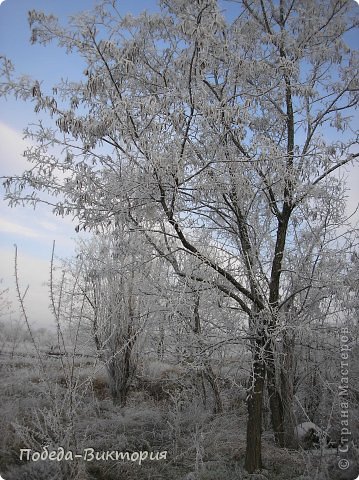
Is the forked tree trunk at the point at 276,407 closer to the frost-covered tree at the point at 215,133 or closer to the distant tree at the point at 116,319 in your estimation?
the frost-covered tree at the point at 215,133

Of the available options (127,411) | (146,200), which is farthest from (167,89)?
(127,411)

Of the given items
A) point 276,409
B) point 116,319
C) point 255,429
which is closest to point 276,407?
point 276,409

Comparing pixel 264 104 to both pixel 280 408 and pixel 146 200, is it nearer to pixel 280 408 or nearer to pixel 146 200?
pixel 146 200

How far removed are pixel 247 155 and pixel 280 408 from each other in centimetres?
285

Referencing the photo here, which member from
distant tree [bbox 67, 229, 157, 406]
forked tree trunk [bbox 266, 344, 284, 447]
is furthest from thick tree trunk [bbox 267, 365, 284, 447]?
distant tree [bbox 67, 229, 157, 406]

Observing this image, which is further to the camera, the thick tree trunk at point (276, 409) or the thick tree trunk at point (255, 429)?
the thick tree trunk at point (276, 409)

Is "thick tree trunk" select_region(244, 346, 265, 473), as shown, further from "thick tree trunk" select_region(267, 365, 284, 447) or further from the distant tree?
the distant tree

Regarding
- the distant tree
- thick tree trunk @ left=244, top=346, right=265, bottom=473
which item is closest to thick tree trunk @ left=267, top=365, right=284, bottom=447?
thick tree trunk @ left=244, top=346, right=265, bottom=473

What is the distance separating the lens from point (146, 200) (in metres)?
3.68

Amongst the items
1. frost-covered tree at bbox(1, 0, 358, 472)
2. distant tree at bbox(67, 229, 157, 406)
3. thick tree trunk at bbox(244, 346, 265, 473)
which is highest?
frost-covered tree at bbox(1, 0, 358, 472)

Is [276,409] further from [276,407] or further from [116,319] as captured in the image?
[116,319]

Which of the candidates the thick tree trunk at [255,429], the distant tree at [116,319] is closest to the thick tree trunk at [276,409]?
the thick tree trunk at [255,429]

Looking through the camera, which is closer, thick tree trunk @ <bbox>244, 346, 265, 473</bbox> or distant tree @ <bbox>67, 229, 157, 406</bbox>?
thick tree trunk @ <bbox>244, 346, 265, 473</bbox>

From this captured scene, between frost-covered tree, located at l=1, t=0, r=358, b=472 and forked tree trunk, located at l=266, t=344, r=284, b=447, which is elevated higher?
frost-covered tree, located at l=1, t=0, r=358, b=472
